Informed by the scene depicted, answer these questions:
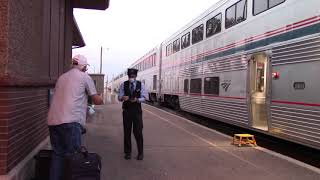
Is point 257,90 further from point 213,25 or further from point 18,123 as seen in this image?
point 18,123

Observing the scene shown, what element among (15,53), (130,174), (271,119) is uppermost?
(15,53)

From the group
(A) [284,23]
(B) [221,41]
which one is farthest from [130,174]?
(B) [221,41]

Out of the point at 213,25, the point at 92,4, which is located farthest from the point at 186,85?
the point at 92,4

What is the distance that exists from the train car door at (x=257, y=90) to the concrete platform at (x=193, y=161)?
0.81 m

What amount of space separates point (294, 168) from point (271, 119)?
1.87 meters

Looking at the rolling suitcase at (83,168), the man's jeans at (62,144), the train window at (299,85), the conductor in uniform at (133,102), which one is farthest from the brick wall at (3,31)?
the train window at (299,85)

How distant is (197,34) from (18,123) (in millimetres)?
13181

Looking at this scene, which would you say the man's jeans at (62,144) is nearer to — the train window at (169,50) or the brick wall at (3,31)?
the brick wall at (3,31)

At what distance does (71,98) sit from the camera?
6.11 metres

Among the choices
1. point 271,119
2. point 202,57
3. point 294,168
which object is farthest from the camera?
point 202,57

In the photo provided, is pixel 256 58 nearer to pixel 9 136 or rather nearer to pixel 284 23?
pixel 284 23

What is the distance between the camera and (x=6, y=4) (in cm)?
531

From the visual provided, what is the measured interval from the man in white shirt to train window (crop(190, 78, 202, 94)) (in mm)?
11875

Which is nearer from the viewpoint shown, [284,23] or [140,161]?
[140,161]
